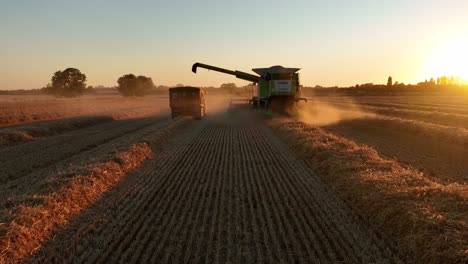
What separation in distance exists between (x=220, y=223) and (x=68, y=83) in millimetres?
110309

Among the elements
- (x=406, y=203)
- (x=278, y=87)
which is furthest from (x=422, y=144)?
(x=278, y=87)

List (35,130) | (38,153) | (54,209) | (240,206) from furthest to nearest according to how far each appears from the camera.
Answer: (35,130) → (38,153) → (240,206) → (54,209)

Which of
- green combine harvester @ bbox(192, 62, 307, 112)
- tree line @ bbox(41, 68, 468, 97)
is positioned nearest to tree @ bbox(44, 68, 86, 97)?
tree line @ bbox(41, 68, 468, 97)

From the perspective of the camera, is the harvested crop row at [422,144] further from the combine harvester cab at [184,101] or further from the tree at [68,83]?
the tree at [68,83]

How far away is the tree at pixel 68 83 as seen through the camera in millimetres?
105812

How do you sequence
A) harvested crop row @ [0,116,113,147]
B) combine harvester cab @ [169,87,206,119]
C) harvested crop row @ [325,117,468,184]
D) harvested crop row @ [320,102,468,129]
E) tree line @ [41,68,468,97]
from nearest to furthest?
harvested crop row @ [325,117,468,184] < harvested crop row @ [0,116,113,147] < harvested crop row @ [320,102,468,129] < combine harvester cab @ [169,87,206,119] < tree line @ [41,68,468,97]

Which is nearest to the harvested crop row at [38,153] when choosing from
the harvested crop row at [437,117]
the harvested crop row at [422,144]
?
the harvested crop row at [422,144]

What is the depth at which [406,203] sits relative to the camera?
25.2ft

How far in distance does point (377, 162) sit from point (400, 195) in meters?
3.92

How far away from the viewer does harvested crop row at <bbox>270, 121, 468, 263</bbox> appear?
597 cm

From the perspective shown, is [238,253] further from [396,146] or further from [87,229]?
[396,146]

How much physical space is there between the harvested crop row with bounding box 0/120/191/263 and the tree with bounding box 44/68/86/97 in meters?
102

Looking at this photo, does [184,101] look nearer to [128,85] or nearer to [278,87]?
[278,87]

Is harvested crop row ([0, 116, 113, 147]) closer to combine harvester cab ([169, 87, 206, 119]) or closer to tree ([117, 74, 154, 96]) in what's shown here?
combine harvester cab ([169, 87, 206, 119])
